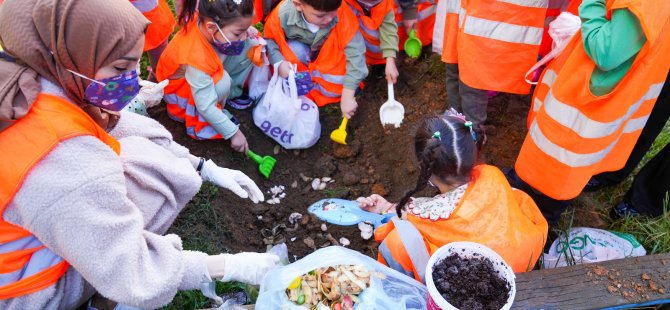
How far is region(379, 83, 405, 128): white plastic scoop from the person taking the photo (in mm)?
3455

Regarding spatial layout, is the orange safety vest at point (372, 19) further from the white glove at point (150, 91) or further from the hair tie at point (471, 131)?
the hair tie at point (471, 131)

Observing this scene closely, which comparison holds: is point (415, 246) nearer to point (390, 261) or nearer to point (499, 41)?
point (390, 261)

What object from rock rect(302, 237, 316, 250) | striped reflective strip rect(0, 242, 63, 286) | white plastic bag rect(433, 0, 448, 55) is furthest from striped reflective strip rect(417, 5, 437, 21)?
striped reflective strip rect(0, 242, 63, 286)

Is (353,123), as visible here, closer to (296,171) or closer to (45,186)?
(296,171)

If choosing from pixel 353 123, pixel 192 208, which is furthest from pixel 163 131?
pixel 353 123

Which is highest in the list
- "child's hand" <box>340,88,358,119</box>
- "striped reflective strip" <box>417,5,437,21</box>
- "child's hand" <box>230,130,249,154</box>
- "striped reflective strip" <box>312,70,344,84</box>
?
"striped reflective strip" <box>417,5,437,21</box>

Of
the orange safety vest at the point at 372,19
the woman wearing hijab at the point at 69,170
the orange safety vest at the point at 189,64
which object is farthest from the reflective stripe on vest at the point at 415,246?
the orange safety vest at the point at 372,19

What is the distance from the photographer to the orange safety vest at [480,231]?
1972 millimetres

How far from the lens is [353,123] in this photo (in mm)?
3641

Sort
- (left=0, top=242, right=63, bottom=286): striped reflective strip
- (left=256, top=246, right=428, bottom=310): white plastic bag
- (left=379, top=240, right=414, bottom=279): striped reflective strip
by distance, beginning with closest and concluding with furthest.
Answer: (left=0, top=242, right=63, bottom=286): striped reflective strip < (left=256, top=246, right=428, bottom=310): white plastic bag < (left=379, top=240, right=414, bottom=279): striped reflective strip

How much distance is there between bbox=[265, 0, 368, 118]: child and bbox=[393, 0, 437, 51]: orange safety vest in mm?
528

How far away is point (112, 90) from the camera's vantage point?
1729 mm

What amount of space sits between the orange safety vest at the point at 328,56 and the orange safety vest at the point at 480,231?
1.61 metres

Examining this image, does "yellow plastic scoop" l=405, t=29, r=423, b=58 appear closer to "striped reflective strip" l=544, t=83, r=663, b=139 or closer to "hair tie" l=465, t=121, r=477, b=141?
"striped reflective strip" l=544, t=83, r=663, b=139
